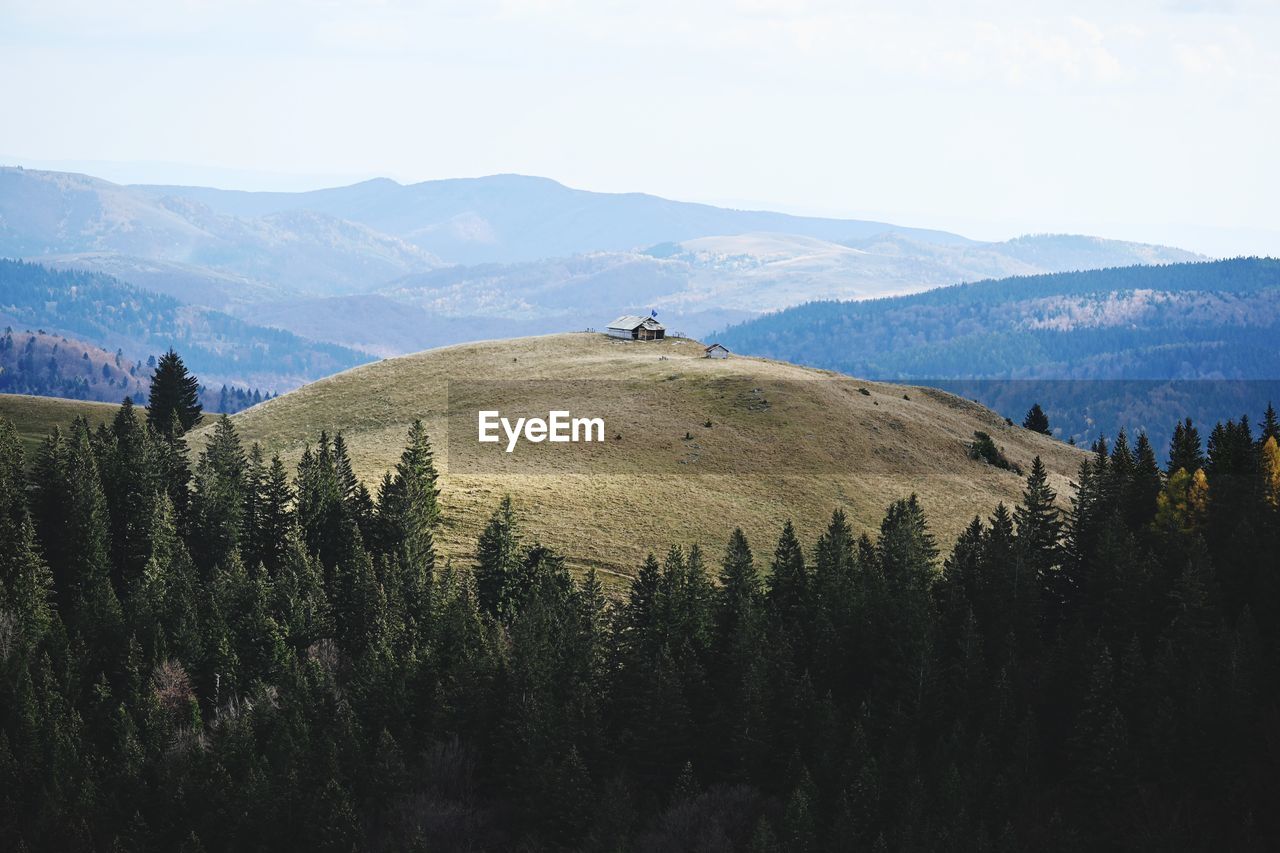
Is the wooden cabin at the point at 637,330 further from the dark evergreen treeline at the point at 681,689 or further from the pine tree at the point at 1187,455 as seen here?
the pine tree at the point at 1187,455

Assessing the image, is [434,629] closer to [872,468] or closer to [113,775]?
[113,775]

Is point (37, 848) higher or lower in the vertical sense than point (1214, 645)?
lower

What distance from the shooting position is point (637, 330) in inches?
6983

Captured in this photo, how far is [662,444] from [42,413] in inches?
3161

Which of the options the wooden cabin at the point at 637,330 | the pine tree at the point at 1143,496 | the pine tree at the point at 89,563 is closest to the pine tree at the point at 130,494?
the pine tree at the point at 89,563

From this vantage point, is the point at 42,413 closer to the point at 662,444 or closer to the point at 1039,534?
the point at 662,444

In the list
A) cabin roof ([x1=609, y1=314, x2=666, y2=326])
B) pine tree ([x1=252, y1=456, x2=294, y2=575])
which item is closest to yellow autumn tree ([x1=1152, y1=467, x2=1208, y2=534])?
pine tree ([x1=252, y1=456, x2=294, y2=575])

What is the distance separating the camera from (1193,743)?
6600 cm

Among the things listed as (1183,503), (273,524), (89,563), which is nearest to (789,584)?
(1183,503)

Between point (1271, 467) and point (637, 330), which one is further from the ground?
point (637, 330)

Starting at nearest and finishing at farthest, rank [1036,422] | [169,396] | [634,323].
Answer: [169,396], [1036,422], [634,323]

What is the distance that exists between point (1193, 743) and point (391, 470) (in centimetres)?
7060

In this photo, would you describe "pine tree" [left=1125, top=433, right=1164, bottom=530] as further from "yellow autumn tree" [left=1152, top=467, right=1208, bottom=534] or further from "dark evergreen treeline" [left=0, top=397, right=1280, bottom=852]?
"yellow autumn tree" [left=1152, top=467, right=1208, bottom=534]

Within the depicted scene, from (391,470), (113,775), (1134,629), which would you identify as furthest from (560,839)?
(391,470)
